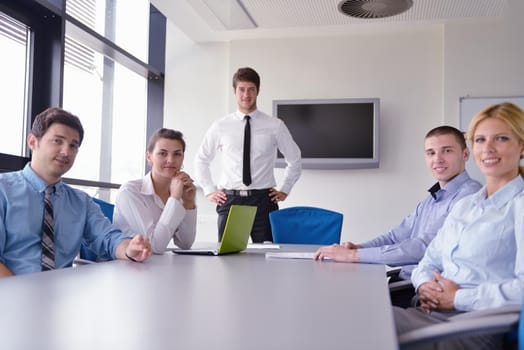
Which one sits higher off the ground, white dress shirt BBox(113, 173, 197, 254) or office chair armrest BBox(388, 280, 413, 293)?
white dress shirt BBox(113, 173, 197, 254)

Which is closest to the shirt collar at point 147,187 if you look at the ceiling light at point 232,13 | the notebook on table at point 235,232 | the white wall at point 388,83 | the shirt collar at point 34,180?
the notebook on table at point 235,232

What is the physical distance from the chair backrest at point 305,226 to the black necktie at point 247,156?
0.45 metres

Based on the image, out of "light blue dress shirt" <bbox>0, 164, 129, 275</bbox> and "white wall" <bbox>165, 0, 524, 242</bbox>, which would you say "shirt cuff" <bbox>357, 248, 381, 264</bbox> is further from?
"white wall" <bbox>165, 0, 524, 242</bbox>

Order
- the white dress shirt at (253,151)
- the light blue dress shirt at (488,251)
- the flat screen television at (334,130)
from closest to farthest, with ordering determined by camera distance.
A: the light blue dress shirt at (488,251) < the white dress shirt at (253,151) < the flat screen television at (334,130)

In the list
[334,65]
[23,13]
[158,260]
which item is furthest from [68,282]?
[334,65]

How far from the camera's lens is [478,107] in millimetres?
5047

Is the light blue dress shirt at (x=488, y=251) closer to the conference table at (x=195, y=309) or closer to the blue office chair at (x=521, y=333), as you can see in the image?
the conference table at (x=195, y=309)

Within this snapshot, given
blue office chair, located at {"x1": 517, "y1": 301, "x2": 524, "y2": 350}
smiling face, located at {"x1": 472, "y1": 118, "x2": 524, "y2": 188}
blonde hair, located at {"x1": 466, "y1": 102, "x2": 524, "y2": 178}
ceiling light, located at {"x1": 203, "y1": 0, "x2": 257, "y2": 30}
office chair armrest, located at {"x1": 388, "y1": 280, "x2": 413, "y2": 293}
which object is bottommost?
office chair armrest, located at {"x1": 388, "y1": 280, "x2": 413, "y2": 293}

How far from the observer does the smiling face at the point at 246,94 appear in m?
3.74

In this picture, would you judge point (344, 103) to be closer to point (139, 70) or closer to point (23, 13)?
point (139, 70)

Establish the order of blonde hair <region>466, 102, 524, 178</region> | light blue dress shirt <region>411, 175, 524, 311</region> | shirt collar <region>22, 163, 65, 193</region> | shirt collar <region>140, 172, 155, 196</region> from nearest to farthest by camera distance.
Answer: light blue dress shirt <region>411, 175, 524, 311</region>, blonde hair <region>466, 102, 524, 178</region>, shirt collar <region>22, 163, 65, 193</region>, shirt collar <region>140, 172, 155, 196</region>

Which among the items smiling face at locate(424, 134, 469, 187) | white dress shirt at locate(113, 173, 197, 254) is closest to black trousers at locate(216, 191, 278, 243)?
white dress shirt at locate(113, 173, 197, 254)

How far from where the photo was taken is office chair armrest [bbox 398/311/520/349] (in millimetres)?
1027

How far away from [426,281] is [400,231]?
2.93ft
